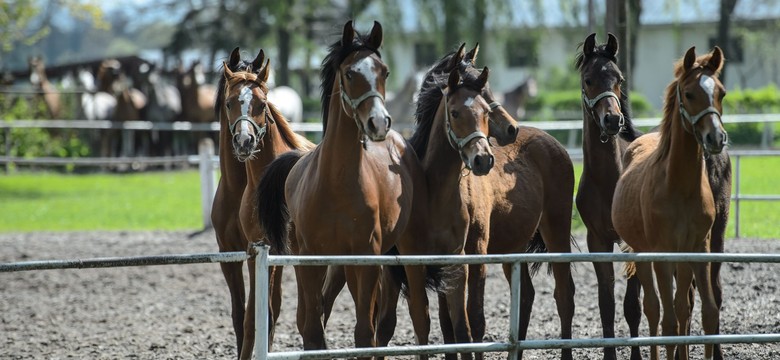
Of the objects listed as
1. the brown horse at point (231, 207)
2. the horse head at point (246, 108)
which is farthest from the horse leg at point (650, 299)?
the brown horse at point (231, 207)

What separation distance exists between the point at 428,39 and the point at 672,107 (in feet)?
74.5

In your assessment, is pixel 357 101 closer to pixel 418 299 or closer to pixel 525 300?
pixel 418 299

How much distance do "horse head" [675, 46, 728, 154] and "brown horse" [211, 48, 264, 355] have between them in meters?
2.98

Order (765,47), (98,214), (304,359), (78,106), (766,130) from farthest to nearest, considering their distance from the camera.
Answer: (765,47), (78,106), (766,130), (98,214), (304,359)

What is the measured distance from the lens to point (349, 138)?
5.69 m

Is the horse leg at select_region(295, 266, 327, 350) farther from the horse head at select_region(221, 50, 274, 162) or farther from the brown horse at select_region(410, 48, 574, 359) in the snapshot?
the horse head at select_region(221, 50, 274, 162)

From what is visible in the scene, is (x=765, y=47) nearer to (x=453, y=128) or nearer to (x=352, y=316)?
(x=352, y=316)

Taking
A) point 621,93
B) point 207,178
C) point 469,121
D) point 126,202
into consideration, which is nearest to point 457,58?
point 469,121

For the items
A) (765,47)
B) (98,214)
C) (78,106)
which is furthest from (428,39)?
(765,47)

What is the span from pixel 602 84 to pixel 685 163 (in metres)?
1.33

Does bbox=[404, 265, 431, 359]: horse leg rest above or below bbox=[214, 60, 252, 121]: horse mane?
below

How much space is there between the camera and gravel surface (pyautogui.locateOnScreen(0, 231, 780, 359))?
780cm

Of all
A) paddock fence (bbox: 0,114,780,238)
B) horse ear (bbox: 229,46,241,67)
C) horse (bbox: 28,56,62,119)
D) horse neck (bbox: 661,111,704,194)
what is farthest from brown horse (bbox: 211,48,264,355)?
horse (bbox: 28,56,62,119)

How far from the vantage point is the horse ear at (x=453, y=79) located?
5992mm
